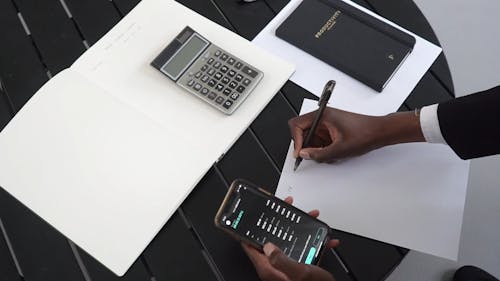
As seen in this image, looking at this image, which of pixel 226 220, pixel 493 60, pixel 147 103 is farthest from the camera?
pixel 493 60

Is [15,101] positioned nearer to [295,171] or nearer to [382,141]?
[295,171]

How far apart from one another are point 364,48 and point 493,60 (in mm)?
882

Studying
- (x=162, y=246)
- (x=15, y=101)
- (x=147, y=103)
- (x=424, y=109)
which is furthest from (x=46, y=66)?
(x=424, y=109)

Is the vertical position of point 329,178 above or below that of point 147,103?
below

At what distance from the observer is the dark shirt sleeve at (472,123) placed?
0.62m

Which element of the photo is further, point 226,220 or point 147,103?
point 147,103

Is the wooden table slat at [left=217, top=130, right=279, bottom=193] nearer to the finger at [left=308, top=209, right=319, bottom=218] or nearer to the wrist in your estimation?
the finger at [left=308, top=209, right=319, bottom=218]

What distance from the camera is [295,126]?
2.17ft

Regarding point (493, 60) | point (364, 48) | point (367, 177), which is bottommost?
point (493, 60)

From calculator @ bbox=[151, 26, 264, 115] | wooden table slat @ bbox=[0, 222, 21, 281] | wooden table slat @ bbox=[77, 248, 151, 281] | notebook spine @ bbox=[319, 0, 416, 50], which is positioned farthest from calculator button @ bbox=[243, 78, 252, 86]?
wooden table slat @ bbox=[0, 222, 21, 281]

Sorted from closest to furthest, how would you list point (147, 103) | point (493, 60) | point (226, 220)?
point (226, 220)
point (147, 103)
point (493, 60)

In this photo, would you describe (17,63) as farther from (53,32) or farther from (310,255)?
(310,255)

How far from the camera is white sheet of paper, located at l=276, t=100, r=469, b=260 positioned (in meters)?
0.61

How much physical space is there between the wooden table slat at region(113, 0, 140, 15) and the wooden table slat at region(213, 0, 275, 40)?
14 cm
